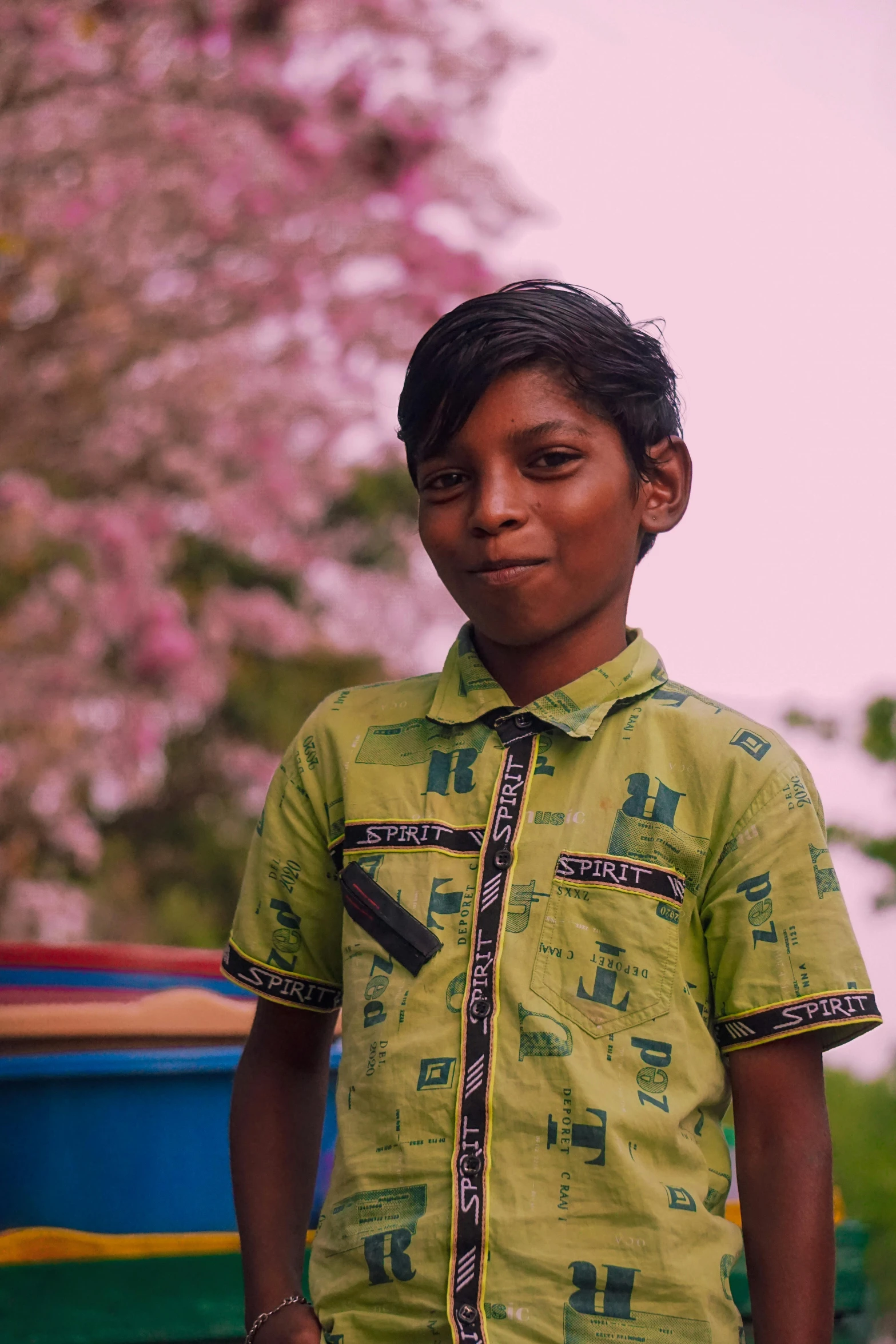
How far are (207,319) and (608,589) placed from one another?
12.4 feet

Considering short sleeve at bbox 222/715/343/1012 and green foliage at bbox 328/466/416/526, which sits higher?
green foliage at bbox 328/466/416/526

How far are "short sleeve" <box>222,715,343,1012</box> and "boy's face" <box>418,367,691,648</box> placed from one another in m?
0.27

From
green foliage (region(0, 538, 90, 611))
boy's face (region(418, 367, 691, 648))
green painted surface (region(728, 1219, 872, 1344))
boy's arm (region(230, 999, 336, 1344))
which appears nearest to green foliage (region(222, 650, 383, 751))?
green foliage (region(0, 538, 90, 611))

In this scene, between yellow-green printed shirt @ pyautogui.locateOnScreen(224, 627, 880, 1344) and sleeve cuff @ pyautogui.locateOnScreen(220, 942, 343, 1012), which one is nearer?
yellow-green printed shirt @ pyautogui.locateOnScreen(224, 627, 880, 1344)

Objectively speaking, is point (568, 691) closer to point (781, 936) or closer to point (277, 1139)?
point (781, 936)

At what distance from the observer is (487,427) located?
1.39m

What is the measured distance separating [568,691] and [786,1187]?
500mm

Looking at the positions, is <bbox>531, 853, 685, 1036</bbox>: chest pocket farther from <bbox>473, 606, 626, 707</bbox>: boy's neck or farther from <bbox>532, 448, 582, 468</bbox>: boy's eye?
<bbox>532, 448, 582, 468</bbox>: boy's eye

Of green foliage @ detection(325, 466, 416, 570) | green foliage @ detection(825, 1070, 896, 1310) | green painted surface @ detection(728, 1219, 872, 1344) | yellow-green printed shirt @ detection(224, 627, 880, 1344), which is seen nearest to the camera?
yellow-green printed shirt @ detection(224, 627, 880, 1344)

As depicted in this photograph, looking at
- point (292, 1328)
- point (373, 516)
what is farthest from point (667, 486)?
point (373, 516)

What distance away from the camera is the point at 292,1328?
→ 4.24 ft

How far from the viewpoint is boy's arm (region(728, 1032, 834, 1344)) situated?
3.98ft

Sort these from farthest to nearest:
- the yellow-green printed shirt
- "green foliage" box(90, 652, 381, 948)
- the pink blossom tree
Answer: "green foliage" box(90, 652, 381, 948), the pink blossom tree, the yellow-green printed shirt

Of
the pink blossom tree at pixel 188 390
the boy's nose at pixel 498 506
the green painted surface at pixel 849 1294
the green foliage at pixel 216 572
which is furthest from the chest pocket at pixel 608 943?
the green foliage at pixel 216 572
